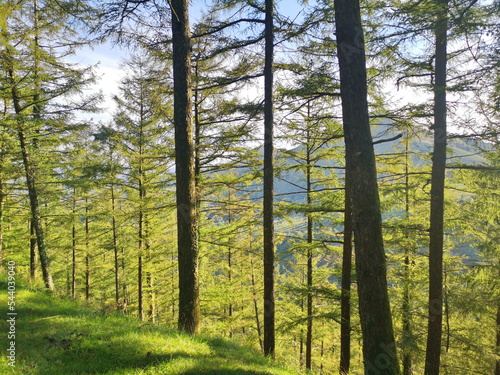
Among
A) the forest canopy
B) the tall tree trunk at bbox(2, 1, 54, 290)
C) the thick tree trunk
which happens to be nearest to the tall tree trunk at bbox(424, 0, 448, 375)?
the forest canopy

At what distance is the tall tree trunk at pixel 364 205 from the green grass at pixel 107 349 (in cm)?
189

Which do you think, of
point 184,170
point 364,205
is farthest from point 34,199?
point 364,205

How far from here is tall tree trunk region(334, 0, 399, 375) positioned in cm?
404

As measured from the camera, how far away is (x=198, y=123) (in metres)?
10.4

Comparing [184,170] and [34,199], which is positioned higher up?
[184,170]

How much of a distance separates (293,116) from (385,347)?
7327mm

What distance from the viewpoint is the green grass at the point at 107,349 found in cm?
343

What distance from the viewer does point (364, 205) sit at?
414 centimetres

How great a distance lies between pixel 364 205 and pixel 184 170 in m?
3.59

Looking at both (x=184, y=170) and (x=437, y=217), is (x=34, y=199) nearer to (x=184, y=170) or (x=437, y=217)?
(x=184, y=170)

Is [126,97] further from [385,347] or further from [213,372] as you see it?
[385,347]

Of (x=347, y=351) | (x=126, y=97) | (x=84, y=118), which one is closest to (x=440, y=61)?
(x=347, y=351)

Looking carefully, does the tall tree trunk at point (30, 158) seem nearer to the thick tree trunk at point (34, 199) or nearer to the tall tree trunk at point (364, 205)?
the thick tree trunk at point (34, 199)

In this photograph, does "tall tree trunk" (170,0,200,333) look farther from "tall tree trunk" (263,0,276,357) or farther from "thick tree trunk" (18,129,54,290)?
"thick tree trunk" (18,129,54,290)
